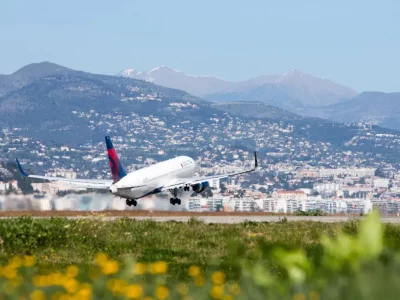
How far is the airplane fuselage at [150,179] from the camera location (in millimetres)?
74938

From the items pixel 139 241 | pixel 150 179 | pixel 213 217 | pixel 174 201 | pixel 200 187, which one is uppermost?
pixel 139 241

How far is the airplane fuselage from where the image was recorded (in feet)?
246

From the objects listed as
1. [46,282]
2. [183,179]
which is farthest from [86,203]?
[46,282]

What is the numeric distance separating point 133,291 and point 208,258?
Answer: 16510 mm

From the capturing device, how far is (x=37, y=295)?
24.7 feet

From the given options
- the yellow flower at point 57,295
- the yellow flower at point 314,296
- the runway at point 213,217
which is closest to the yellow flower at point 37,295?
the yellow flower at point 57,295

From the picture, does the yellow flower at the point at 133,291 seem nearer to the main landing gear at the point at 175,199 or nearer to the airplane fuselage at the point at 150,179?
the main landing gear at the point at 175,199

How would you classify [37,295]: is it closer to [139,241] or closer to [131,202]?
[139,241]

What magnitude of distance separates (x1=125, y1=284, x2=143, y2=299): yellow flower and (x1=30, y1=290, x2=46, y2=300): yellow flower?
0.62m

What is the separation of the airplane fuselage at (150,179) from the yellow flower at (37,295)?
2624 inches

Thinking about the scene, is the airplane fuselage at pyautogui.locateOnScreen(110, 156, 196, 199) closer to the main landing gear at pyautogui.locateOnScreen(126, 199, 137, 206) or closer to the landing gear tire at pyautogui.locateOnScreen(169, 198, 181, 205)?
the main landing gear at pyautogui.locateOnScreen(126, 199, 137, 206)

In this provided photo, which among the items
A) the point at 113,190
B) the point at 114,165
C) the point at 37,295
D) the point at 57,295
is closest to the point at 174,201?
the point at 113,190

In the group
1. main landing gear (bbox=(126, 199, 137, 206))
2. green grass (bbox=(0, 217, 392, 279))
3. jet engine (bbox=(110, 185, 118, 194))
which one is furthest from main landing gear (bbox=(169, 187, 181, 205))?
green grass (bbox=(0, 217, 392, 279))

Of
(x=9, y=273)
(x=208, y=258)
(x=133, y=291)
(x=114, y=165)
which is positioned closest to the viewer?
(x=133, y=291)
